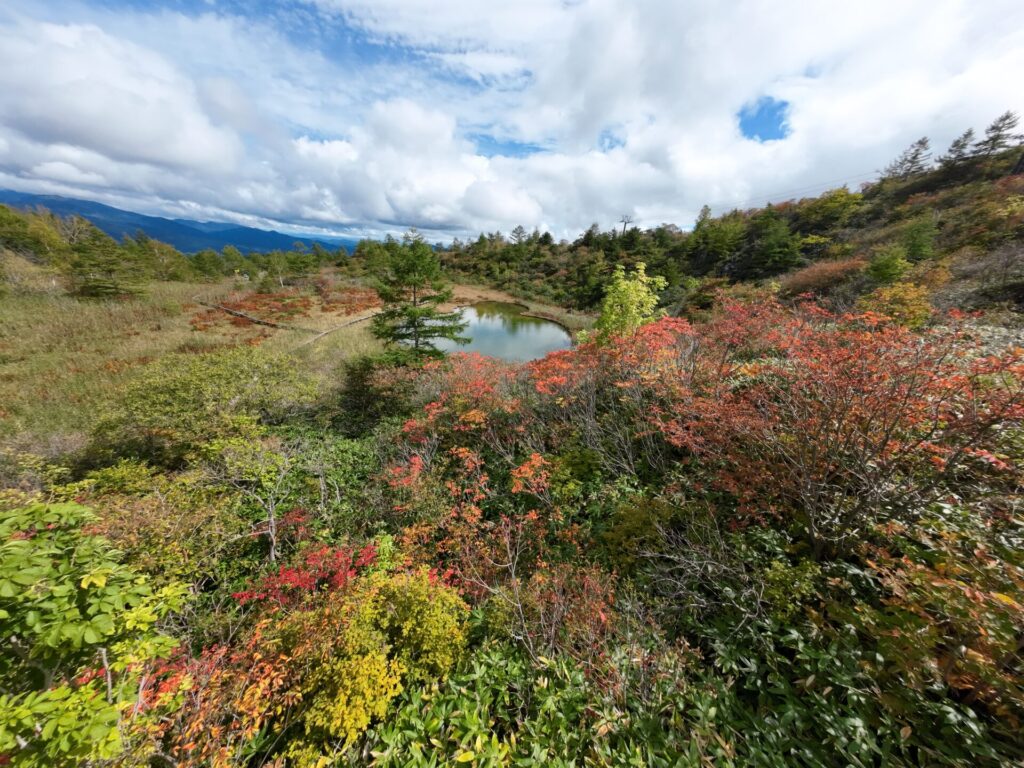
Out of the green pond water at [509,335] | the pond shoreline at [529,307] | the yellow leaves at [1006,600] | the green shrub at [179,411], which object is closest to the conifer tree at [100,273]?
the green shrub at [179,411]

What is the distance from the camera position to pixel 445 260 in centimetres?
5975

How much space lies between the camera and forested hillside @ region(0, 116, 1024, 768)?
8.50 ft

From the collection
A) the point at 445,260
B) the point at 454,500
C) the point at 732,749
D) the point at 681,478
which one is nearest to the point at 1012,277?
the point at 681,478

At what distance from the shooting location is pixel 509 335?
90.3 ft

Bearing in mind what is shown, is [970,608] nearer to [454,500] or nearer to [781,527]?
[781,527]

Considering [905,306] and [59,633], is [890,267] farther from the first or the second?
[59,633]

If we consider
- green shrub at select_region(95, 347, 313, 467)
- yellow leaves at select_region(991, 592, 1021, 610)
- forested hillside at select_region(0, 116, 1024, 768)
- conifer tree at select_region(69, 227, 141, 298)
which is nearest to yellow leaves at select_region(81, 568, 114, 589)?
forested hillside at select_region(0, 116, 1024, 768)

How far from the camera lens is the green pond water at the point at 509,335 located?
22.9 meters

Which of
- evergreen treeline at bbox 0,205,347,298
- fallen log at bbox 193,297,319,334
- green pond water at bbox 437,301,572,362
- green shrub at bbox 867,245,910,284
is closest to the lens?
green shrub at bbox 867,245,910,284

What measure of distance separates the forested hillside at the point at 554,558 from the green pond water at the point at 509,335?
33.2 ft

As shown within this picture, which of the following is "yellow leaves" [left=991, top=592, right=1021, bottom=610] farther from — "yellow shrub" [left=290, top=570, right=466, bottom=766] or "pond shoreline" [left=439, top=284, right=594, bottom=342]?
"pond shoreline" [left=439, top=284, right=594, bottom=342]

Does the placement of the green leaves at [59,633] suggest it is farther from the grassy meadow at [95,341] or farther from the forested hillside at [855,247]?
the forested hillside at [855,247]

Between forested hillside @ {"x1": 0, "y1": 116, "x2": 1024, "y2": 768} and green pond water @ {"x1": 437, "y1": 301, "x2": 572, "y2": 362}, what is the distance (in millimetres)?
10128

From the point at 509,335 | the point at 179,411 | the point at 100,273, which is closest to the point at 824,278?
the point at 509,335
